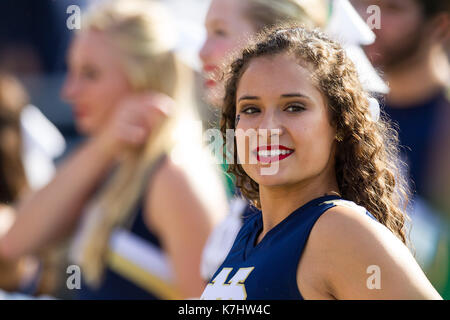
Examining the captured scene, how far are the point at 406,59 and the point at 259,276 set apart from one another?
1732 millimetres

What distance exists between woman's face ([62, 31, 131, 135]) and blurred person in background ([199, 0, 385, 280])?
0.74m

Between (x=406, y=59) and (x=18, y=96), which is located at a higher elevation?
(x=18, y=96)

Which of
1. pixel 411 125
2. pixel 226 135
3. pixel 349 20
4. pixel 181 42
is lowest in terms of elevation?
pixel 226 135

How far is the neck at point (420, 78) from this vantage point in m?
2.85

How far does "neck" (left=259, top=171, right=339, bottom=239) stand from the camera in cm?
153

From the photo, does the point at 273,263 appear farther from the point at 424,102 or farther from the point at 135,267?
the point at 424,102

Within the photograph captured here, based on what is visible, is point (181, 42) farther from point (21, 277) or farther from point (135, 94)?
point (21, 277)

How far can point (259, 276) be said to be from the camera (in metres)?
1.40

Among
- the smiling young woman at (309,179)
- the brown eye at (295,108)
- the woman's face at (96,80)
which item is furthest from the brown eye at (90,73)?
the brown eye at (295,108)

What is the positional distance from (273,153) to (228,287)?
0.30 meters

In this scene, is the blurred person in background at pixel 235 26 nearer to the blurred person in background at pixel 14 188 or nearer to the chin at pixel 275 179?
the chin at pixel 275 179

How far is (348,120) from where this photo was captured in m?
1.55
